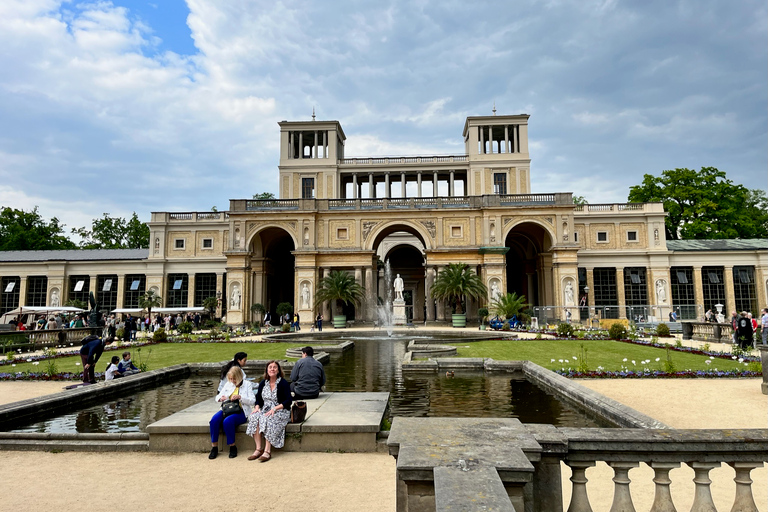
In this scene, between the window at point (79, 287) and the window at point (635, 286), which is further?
the window at point (79, 287)

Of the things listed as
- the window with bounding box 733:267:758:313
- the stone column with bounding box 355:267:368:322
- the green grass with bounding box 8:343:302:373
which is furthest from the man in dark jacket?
the window with bounding box 733:267:758:313

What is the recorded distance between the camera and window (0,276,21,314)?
46938 mm

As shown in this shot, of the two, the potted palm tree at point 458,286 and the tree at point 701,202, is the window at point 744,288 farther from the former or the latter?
the potted palm tree at point 458,286

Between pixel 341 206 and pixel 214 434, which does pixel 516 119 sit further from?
pixel 214 434

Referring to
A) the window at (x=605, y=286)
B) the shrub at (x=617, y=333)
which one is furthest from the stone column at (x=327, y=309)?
the window at (x=605, y=286)

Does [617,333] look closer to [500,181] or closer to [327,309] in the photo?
[327,309]

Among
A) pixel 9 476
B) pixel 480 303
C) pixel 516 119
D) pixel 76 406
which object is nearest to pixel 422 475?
pixel 9 476

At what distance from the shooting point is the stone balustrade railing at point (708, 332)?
22.0 metres

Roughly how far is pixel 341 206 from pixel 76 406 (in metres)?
34.1

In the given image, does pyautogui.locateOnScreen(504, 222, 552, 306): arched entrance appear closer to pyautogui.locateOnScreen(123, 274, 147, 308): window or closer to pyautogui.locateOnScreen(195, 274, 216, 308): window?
pyautogui.locateOnScreen(195, 274, 216, 308): window

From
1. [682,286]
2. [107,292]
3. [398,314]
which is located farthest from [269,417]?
[682,286]

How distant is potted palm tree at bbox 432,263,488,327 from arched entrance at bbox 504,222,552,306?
8670 mm

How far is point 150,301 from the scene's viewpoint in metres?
42.5

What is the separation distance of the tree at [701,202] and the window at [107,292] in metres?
54.3
